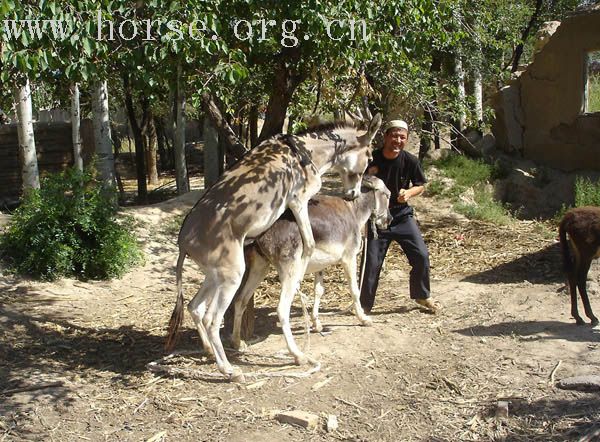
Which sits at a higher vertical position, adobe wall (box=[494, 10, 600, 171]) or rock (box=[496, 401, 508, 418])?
adobe wall (box=[494, 10, 600, 171])

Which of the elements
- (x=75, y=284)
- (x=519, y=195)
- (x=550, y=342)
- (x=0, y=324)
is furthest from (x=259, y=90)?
(x=519, y=195)

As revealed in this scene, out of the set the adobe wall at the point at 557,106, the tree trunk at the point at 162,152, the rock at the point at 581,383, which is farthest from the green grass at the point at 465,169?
the tree trunk at the point at 162,152

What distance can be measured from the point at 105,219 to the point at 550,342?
5.42 m

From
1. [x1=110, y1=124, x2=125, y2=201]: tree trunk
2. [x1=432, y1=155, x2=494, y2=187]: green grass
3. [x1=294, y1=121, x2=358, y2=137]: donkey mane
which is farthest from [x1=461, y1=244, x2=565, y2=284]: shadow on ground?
[x1=110, y1=124, x2=125, y2=201]: tree trunk

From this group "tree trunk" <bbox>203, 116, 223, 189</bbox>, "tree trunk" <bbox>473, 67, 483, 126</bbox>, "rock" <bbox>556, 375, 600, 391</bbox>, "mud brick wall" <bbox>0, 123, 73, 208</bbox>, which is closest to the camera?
"rock" <bbox>556, 375, 600, 391</bbox>

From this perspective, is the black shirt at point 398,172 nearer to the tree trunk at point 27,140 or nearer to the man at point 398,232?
the man at point 398,232

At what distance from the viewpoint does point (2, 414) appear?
4.99 m

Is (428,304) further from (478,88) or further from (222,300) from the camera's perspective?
(478,88)

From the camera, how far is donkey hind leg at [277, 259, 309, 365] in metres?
5.81

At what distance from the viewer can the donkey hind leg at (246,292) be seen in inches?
243

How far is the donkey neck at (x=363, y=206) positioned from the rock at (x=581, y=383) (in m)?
2.43

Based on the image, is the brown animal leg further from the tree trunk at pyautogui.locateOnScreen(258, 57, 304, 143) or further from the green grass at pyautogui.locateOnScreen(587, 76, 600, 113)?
the green grass at pyautogui.locateOnScreen(587, 76, 600, 113)

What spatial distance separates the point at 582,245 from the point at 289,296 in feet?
9.62

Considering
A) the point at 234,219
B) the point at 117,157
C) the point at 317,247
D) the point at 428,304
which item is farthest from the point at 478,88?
the point at 117,157
